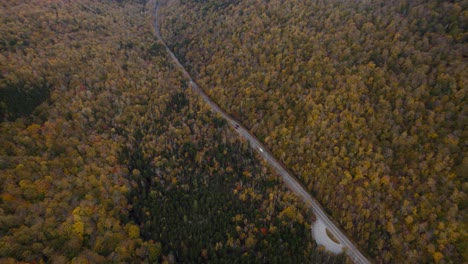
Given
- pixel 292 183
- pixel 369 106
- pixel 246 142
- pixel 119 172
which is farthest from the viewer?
pixel 246 142

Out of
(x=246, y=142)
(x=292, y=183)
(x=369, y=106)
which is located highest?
(x=369, y=106)

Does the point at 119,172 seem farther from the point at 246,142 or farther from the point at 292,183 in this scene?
the point at 292,183

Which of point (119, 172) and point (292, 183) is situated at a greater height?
point (119, 172)

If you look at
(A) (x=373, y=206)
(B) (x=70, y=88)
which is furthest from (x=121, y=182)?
(A) (x=373, y=206)

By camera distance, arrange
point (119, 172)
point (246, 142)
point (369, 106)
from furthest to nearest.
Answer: point (246, 142)
point (369, 106)
point (119, 172)

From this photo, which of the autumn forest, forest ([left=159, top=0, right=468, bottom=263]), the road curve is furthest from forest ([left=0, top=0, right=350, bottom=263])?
forest ([left=159, top=0, right=468, bottom=263])

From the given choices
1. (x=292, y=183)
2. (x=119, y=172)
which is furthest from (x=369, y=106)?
(x=119, y=172)

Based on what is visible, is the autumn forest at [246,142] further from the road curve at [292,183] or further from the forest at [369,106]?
the road curve at [292,183]
